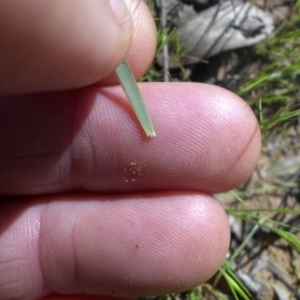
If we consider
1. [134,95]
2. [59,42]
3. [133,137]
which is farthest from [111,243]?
[59,42]

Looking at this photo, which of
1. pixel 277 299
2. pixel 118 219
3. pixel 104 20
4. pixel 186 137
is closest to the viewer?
pixel 104 20

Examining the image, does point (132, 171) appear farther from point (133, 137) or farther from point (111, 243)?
point (111, 243)

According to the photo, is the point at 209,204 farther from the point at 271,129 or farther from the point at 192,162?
the point at 271,129

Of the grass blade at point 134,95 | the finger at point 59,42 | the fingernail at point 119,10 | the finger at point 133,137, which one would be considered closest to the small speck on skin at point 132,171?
the finger at point 133,137

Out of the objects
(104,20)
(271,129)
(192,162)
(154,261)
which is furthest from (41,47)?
(271,129)

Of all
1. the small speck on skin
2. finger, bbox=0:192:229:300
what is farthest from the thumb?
finger, bbox=0:192:229:300

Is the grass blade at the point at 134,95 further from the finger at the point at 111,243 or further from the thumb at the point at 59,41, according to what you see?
the finger at the point at 111,243
